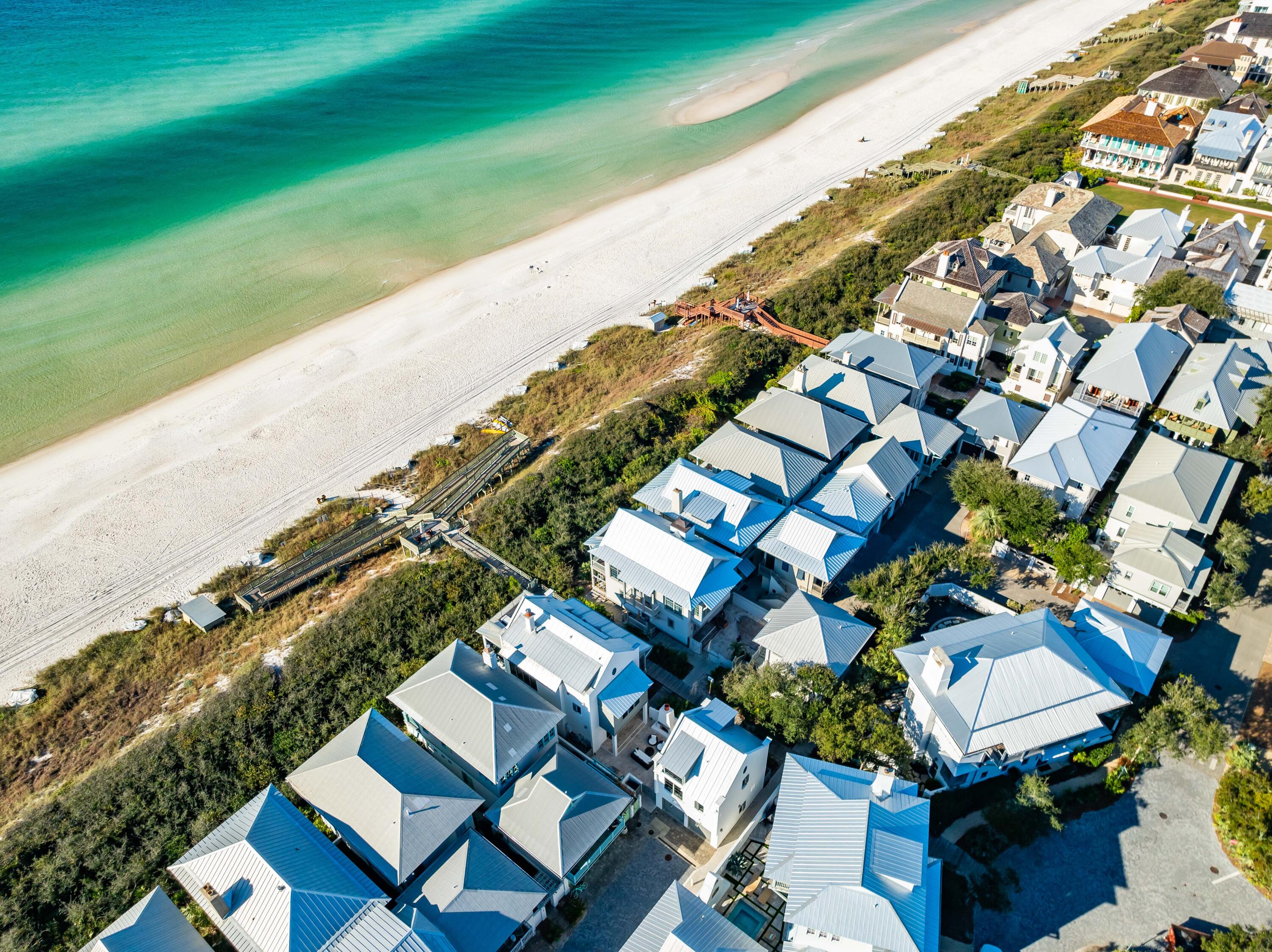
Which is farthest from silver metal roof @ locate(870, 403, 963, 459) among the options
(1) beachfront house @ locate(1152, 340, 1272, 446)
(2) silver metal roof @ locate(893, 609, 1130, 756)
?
(2) silver metal roof @ locate(893, 609, 1130, 756)

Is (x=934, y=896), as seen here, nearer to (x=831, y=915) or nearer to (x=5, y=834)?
(x=831, y=915)

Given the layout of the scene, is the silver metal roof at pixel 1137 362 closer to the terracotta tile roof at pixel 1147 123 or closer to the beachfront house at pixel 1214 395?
the beachfront house at pixel 1214 395

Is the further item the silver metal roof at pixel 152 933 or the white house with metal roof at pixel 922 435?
the white house with metal roof at pixel 922 435

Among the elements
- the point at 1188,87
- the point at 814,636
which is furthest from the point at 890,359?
the point at 1188,87

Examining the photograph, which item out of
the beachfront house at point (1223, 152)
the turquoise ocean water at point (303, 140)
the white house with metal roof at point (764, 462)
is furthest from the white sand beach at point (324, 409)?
the beachfront house at point (1223, 152)

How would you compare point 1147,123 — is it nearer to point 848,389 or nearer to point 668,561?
point 848,389

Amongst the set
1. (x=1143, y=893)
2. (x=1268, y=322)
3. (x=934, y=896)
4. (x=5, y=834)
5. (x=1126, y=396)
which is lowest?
(x=5, y=834)

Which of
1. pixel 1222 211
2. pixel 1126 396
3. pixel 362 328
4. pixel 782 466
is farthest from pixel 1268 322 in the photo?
pixel 362 328
